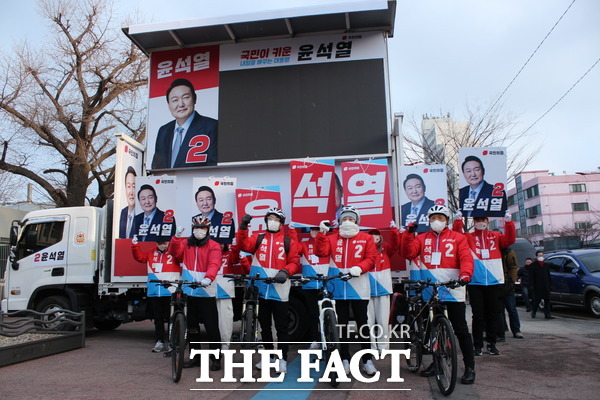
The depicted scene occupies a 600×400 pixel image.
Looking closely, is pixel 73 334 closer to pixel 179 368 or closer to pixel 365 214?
pixel 179 368

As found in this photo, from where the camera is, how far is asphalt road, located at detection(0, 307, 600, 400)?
5.34m

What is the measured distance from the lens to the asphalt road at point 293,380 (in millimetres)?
5340

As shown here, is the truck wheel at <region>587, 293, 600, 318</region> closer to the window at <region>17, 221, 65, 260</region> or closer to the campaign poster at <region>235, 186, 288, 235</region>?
the campaign poster at <region>235, 186, 288, 235</region>

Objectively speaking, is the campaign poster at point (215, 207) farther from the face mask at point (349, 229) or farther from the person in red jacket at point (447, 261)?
the person in red jacket at point (447, 261)

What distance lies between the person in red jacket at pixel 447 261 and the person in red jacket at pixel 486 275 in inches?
50.1

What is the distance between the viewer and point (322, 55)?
8.79m

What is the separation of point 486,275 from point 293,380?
3.20m

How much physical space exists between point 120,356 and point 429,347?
4974 mm

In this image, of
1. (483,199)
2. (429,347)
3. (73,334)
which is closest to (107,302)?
(73,334)

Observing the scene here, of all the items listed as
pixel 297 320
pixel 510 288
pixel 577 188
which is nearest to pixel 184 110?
pixel 297 320

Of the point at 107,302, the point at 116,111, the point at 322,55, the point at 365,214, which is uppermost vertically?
the point at 116,111

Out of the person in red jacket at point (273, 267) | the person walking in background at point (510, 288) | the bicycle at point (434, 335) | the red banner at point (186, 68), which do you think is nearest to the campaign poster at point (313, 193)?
the person in red jacket at point (273, 267)

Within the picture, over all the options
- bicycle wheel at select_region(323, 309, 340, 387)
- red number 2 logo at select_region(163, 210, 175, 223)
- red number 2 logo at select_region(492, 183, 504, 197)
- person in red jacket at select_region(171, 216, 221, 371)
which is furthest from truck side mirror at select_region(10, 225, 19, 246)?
red number 2 logo at select_region(492, 183, 504, 197)

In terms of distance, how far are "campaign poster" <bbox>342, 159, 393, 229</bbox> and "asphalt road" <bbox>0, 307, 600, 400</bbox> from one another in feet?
6.67
